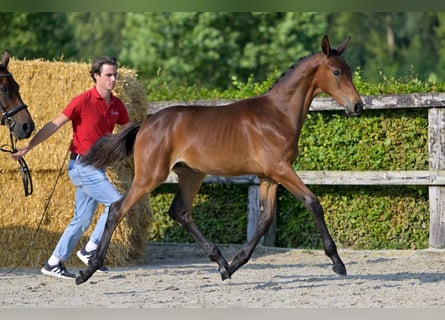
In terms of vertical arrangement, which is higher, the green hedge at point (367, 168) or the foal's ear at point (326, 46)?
the foal's ear at point (326, 46)

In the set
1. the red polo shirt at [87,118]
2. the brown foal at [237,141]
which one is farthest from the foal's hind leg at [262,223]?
the red polo shirt at [87,118]

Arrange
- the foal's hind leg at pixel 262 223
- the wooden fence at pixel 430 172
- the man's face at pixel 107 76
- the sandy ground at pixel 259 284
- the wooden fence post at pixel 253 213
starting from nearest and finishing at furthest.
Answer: the sandy ground at pixel 259 284 < the foal's hind leg at pixel 262 223 < the man's face at pixel 107 76 < the wooden fence at pixel 430 172 < the wooden fence post at pixel 253 213

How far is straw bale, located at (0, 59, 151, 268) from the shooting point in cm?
714

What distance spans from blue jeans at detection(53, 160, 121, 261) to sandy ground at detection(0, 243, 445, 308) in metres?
0.31

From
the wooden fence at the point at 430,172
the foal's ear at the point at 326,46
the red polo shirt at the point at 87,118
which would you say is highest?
the foal's ear at the point at 326,46

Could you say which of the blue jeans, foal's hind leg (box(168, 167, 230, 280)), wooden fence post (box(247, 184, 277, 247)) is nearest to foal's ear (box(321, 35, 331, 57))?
foal's hind leg (box(168, 167, 230, 280))

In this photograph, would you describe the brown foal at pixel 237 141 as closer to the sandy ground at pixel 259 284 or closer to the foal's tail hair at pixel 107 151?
the foal's tail hair at pixel 107 151

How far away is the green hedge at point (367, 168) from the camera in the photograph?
311 inches

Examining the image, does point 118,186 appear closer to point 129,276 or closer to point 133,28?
point 129,276

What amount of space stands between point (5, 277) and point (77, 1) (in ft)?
17.5

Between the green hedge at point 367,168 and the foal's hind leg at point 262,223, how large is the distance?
225cm

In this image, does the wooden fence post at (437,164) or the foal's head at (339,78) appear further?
the wooden fence post at (437,164)

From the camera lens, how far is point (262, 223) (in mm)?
5887

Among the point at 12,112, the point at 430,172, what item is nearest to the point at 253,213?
the point at 430,172
